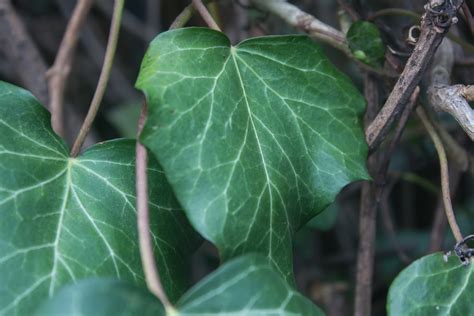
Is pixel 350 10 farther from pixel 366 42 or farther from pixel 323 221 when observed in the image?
pixel 323 221

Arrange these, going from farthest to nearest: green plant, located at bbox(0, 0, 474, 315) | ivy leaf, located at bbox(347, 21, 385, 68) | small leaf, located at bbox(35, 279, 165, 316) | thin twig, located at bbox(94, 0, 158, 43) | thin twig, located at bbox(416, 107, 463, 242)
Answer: thin twig, located at bbox(94, 0, 158, 43)
ivy leaf, located at bbox(347, 21, 385, 68)
thin twig, located at bbox(416, 107, 463, 242)
green plant, located at bbox(0, 0, 474, 315)
small leaf, located at bbox(35, 279, 165, 316)

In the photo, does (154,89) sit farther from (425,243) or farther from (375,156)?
(425,243)

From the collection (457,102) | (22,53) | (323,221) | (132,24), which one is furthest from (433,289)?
(132,24)

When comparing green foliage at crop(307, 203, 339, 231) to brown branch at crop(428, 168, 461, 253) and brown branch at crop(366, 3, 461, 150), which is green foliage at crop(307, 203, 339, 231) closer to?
brown branch at crop(428, 168, 461, 253)

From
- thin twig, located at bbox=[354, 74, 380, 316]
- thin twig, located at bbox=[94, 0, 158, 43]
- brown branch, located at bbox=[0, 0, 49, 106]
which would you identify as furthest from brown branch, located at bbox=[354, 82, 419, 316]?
thin twig, located at bbox=[94, 0, 158, 43]

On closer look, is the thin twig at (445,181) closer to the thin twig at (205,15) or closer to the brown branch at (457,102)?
the brown branch at (457,102)
